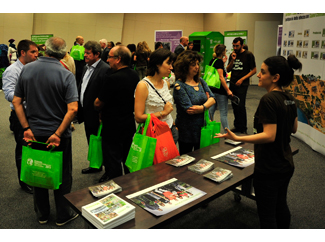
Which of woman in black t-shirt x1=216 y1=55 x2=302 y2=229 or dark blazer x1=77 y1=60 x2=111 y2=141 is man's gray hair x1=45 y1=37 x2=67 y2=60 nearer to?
dark blazer x1=77 y1=60 x2=111 y2=141

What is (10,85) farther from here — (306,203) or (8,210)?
(306,203)

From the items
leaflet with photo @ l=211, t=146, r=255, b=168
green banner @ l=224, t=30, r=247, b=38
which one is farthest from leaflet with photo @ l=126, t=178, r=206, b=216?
green banner @ l=224, t=30, r=247, b=38

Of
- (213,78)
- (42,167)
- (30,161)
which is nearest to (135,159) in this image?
(42,167)

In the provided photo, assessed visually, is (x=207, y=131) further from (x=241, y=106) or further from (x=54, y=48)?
(x=241, y=106)

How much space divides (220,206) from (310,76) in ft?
10.1

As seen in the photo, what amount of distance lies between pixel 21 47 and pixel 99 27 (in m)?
10.2

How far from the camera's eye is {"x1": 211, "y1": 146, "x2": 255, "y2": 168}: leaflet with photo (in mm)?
2377

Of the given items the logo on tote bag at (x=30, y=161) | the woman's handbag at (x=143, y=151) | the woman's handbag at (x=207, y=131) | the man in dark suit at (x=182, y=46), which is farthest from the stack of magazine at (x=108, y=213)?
the man in dark suit at (x=182, y=46)

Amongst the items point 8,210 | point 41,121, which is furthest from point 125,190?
point 8,210

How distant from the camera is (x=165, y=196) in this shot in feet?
6.05

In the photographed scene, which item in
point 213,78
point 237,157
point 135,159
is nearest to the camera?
point 135,159

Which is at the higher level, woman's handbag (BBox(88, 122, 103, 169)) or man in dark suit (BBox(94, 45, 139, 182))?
man in dark suit (BBox(94, 45, 139, 182))

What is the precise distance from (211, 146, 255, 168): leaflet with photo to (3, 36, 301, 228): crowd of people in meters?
0.37

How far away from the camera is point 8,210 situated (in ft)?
9.56
